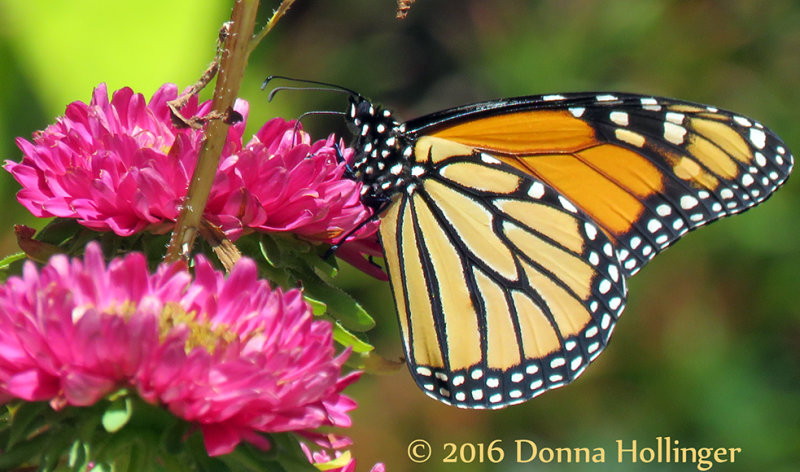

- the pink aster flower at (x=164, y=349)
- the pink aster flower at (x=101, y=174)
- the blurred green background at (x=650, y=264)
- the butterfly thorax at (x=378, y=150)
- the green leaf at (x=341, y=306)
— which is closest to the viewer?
the pink aster flower at (x=164, y=349)

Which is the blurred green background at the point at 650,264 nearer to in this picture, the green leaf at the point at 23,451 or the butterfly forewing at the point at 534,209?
the butterfly forewing at the point at 534,209

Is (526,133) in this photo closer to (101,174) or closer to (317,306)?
(317,306)

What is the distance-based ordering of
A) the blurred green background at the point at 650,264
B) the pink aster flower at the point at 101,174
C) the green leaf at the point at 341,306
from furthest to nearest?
the blurred green background at the point at 650,264 < the green leaf at the point at 341,306 < the pink aster flower at the point at 101,174

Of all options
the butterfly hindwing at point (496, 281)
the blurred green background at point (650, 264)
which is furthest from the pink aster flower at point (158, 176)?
the blurred green background at point (650, 264)

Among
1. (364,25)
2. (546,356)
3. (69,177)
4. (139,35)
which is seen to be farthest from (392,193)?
(364,25)

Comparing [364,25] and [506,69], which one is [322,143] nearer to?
[506,69]

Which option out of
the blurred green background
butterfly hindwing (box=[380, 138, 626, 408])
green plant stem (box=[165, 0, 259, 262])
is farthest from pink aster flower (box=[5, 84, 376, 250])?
the blurred green background
